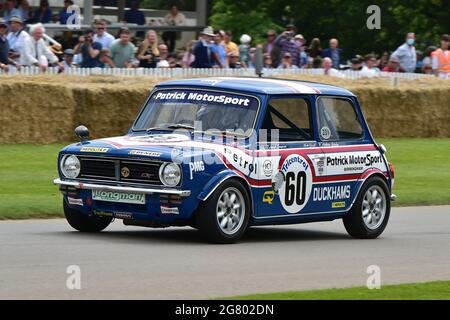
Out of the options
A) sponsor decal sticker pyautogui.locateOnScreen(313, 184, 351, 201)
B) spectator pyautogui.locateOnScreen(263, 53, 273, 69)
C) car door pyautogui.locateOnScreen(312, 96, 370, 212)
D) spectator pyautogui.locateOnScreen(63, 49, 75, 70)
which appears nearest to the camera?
sponsor decal sticker pyautogui.locateOnScreen(313, 184, 351, 201)

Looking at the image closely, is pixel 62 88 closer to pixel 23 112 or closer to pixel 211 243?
pixel 23 112

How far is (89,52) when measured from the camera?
22.7 metres

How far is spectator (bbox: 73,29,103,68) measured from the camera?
22.6 meters

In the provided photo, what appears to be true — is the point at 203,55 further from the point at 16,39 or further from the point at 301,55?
the point at 16,39

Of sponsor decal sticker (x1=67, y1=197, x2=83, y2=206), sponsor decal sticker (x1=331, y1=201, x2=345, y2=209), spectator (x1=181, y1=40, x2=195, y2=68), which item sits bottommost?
spectator (x1=181, y1=40, x2=195, y2=68)

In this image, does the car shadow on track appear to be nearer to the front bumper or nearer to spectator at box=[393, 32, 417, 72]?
the front bumper

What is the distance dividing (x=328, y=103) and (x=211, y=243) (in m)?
2.35

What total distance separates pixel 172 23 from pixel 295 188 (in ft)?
64.5

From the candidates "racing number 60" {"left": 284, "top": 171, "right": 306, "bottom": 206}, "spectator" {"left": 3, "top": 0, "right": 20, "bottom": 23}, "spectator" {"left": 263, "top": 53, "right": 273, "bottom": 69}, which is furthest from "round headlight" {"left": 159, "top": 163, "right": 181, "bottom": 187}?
"spectator" {"left": 3, "top": 0, "right": 20, "bottom": 23}

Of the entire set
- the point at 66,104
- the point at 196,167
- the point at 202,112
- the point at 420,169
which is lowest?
the point at 420,169

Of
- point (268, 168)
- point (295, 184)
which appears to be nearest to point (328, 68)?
point (295, 184)

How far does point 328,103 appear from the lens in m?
13.1

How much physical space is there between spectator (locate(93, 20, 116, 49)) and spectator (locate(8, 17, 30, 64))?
165cm

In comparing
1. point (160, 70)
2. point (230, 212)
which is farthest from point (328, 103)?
point (160, 70)
